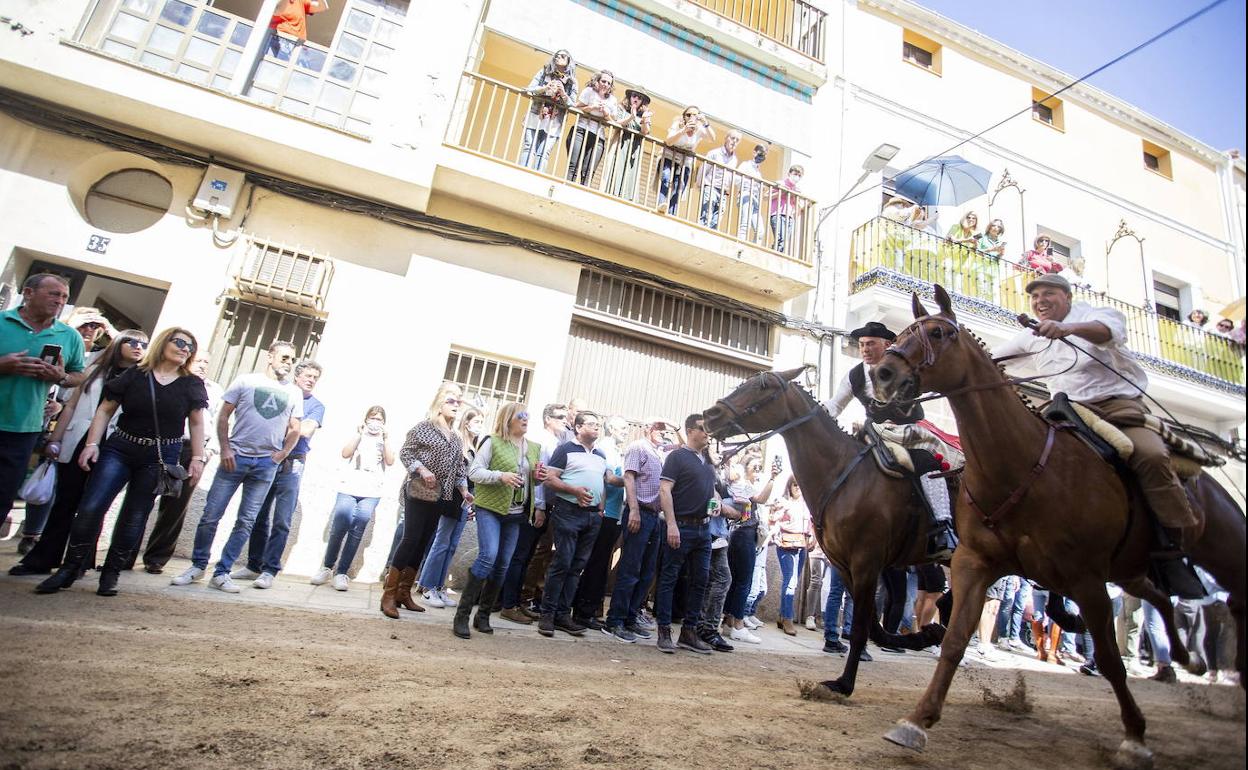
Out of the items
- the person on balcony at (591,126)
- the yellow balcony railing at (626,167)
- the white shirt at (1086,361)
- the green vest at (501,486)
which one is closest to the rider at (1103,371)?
the white shirt at (1086,361)

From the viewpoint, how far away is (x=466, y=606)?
14.7 ft

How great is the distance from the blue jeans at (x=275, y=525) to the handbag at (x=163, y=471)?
1.16 m

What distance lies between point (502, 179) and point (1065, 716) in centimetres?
771

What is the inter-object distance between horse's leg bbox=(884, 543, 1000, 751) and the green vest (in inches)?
124

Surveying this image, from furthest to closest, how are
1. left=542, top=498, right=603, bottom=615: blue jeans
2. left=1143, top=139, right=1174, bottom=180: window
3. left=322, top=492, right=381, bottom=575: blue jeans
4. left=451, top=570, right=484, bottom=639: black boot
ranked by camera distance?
left=322, top=492, right=381, bottom=575: blue jeans, left=542, top=498, right=603, bottom=615: blue jeans, left=451, top=570, right=484, bottom=639: black boot, left=1143, top=139, right=1174, bottom=180: window

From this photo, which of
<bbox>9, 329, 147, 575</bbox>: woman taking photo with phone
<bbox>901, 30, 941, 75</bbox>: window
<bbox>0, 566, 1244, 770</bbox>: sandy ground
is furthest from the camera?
<bbox>901, 30, 941, 75</bbox>: window

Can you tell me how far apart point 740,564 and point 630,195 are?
563 centimetres

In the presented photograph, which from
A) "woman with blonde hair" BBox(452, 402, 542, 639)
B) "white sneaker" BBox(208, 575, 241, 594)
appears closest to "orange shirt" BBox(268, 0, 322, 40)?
"woman with blonde hair" BBox(452, 402, 542, 639)

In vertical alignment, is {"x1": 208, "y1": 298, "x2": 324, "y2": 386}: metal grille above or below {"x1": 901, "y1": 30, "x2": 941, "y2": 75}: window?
below

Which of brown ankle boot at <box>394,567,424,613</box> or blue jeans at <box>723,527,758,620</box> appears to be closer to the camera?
brown ankle boot at <box>394,567,424,613</box>

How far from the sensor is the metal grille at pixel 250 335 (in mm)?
6953

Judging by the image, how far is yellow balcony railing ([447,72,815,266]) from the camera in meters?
8.12

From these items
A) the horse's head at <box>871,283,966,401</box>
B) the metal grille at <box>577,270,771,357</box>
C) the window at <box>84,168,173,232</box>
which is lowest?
the horse's head at <box>871,283,966,401</box>

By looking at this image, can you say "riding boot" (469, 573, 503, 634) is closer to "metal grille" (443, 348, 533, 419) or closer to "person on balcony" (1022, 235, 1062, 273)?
"metal grille" (443, 348, 533, 419)
